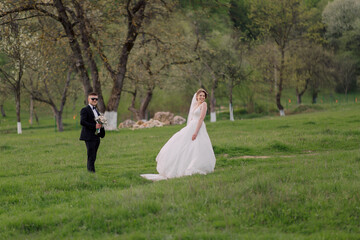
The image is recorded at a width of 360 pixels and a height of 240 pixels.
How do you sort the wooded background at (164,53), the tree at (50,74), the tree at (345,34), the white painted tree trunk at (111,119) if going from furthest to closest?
the tree at (345,34)
the white painted tree trunk at (111,119)
the tree at (50,74)
the wooded background at (164,53)

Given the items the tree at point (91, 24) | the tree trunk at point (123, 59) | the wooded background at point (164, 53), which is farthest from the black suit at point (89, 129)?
Answer: the tree trunk at point (123, 59)

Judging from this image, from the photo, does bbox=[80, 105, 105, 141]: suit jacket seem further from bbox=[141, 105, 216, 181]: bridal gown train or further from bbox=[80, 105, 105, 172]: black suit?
bbox=[141, 105, 216, 181]: bridal gown train

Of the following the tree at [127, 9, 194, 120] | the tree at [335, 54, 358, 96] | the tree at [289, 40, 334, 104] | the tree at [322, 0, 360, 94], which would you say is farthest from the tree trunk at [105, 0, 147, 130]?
the tree at [322, 0, 360, 94]

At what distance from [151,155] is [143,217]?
9.92 metres

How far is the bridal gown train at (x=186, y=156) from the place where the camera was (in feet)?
39.4

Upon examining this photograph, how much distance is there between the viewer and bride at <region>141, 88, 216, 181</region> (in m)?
12.0

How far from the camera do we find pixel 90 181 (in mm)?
10883

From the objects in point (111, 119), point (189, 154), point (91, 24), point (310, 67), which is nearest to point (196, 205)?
point (189, 154)

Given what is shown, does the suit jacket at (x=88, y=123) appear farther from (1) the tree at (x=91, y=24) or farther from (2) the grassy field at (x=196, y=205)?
(1) the tree at (x=91, y=24)

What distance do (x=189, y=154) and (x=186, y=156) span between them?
0.37ft

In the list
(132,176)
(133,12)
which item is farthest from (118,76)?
(132,176)

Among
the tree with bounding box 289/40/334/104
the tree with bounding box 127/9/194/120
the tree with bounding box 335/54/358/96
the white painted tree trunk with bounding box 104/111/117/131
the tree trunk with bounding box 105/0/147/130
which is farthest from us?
the tree with bounding box 335/54/358/96

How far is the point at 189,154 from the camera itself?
479 inches

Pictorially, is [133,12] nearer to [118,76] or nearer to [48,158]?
[118,76]
